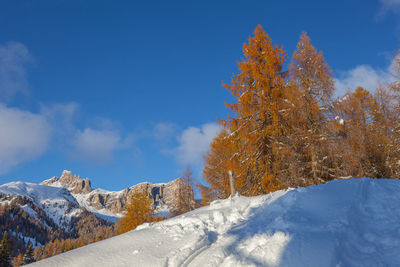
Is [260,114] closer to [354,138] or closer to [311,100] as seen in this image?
[311,100]

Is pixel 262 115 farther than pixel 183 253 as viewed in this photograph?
Yes

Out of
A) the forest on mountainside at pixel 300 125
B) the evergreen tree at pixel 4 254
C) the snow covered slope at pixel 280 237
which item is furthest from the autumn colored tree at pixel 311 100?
the evergreen tree at pixel 4 254

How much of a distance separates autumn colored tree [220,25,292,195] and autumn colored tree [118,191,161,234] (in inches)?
425

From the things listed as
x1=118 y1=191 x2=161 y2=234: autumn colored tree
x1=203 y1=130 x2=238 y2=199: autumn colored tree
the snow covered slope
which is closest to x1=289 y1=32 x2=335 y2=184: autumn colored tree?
the snow covered slope

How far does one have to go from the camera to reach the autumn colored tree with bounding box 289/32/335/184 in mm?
9891

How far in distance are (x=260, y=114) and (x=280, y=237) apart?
8.38 m

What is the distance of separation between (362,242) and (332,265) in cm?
109

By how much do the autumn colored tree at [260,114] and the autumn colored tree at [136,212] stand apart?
1080 cm

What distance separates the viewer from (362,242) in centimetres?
409

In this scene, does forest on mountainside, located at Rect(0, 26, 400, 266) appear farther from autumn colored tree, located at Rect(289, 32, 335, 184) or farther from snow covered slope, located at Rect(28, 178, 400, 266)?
snow covered slope, located at Rect(28, 178, 400, 266)

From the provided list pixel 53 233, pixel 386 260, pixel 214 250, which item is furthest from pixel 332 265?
pixel 53 233

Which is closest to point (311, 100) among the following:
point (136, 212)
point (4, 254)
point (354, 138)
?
point (354, 138)

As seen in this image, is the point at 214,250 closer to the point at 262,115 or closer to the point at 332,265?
the point at 332,265

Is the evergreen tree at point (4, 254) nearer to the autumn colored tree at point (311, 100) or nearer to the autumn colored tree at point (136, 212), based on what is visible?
the autumn colored tree at point (136, 212)
